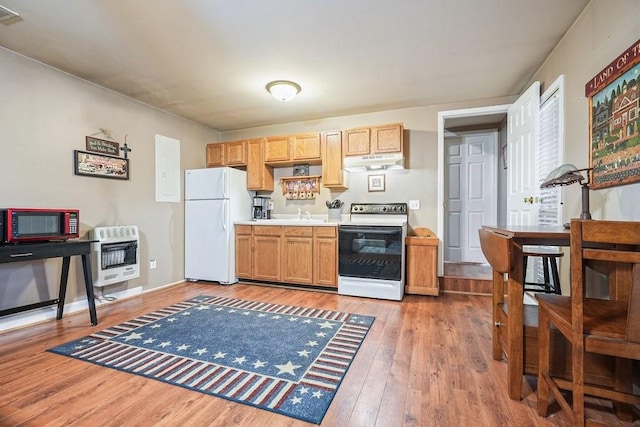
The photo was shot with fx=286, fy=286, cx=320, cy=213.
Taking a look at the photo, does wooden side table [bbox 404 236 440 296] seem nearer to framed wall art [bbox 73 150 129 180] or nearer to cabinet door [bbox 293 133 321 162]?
cabinet door [bbox 293 133 321 162]

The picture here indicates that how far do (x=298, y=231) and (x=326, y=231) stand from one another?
402 millimetres

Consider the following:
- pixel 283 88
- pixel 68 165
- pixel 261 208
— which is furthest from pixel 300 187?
pixel 68 165

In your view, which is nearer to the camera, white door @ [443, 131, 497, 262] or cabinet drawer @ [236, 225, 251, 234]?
cabinet drawer @ [236, 225, 251, 234]

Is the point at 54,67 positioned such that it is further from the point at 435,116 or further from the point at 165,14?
the point at 435,116

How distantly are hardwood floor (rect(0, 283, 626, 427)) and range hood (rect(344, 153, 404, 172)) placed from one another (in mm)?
2095

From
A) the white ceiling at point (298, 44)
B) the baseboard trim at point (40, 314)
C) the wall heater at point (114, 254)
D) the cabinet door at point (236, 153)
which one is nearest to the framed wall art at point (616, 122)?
the white ceiling at point (298, 44)

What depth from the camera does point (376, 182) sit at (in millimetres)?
4211

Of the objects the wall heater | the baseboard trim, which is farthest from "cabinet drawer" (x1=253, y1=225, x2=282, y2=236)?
the baseboard trim

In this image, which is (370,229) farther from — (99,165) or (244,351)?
(99,165)

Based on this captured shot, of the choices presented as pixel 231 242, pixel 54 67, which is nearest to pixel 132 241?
pixel 231 242

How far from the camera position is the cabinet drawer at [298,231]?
390cm

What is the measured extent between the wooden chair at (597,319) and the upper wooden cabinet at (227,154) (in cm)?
419

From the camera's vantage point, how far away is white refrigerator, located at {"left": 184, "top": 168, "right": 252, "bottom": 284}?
165 inches

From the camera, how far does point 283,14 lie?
83.7 inches
